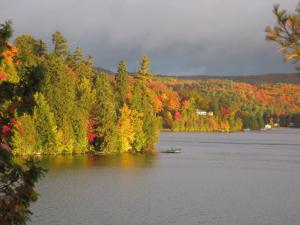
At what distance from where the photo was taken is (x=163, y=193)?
2389 inches

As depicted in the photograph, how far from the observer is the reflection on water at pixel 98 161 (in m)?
83.2

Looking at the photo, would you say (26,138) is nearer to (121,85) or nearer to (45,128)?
(45,128)

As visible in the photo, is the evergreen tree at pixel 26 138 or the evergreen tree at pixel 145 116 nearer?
the evergreen tree at pixel 26 138

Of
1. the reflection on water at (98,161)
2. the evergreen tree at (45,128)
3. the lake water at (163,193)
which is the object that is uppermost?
the evergreen tree at (45,128)

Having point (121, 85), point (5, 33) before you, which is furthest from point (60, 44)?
point (5, 33)

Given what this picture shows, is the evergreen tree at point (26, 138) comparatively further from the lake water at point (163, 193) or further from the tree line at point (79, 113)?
the lake water at point (163, 193)

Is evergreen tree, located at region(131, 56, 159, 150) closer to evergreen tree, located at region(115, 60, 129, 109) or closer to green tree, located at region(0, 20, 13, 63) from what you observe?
evergreen tree, located at region(115, 60, 129, 109)

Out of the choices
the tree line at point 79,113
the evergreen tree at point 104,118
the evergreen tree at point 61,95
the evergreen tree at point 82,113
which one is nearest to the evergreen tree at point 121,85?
the tree line at point 79,113

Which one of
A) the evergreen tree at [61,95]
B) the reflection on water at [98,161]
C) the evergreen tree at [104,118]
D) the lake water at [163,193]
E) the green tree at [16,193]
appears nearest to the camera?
the green tree at [16,193]

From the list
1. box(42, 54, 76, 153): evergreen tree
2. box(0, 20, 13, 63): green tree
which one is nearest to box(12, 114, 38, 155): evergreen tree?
box(42, 54, 76, 153): evergreen tree

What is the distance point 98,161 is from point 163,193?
32.6m

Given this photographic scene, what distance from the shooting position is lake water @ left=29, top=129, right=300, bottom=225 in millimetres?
45750

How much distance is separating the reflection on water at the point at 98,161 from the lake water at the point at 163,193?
0.14 m

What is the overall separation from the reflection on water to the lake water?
14cm
